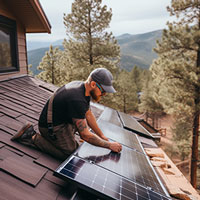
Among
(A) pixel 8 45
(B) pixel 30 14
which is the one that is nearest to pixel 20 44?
(A) pixel 8 45

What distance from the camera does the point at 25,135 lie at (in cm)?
291

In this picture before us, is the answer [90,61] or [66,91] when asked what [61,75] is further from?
[66,91]

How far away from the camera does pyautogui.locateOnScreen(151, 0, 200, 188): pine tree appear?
1255 cm

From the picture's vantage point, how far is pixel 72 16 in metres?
19.6

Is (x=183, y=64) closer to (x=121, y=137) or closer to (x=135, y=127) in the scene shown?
(x=135, y=127)

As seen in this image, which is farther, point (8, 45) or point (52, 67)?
point (52, 67)

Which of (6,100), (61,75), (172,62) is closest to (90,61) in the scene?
(61,75)

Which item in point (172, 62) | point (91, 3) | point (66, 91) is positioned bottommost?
point (66, 91)

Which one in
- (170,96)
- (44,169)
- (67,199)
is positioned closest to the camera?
(67,199)

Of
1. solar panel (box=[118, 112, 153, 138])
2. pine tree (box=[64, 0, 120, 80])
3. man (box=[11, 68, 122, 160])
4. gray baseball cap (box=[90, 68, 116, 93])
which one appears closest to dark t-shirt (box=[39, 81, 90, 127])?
man (box=[11, 68, 122, 160])

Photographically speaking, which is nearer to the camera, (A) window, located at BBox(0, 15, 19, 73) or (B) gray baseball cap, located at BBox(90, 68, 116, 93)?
(B) gray baseball cap, located at BBox(90, 68, 116, 93)

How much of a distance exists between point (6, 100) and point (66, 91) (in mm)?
2361

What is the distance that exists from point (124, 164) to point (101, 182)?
0.82 m

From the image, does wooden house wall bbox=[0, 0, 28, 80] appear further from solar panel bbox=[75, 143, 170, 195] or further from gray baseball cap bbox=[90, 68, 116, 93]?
solar panel bbox=[75, 143, 170, 195]
